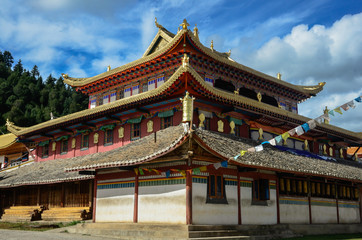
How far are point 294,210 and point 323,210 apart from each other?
3.23 meters

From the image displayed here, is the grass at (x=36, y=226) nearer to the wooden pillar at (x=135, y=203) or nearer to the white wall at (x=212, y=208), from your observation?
the wooden pillar at (x=135, y=203)

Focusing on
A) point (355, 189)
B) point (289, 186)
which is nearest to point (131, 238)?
point (289, 186)

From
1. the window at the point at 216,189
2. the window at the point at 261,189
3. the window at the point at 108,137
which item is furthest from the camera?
the window at the point at 108,137

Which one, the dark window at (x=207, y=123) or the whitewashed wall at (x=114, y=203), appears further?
the dark window at (x=207, y=123)

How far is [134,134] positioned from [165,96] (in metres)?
4.19

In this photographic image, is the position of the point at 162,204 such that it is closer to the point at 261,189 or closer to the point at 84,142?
the point at 261,189

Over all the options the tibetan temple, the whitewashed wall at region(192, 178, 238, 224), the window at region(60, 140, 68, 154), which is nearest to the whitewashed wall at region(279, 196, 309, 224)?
the tibetan temple

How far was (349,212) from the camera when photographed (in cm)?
2567

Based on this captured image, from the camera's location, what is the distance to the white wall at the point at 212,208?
52.1 feet

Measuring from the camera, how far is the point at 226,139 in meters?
20.0

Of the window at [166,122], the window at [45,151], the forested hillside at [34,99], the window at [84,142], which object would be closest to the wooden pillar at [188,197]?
the window at [166,122]

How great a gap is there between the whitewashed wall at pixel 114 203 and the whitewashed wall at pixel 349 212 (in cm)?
1428

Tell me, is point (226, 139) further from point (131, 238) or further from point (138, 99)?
point (131, 238)

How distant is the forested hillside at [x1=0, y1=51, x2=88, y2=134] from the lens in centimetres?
7794
